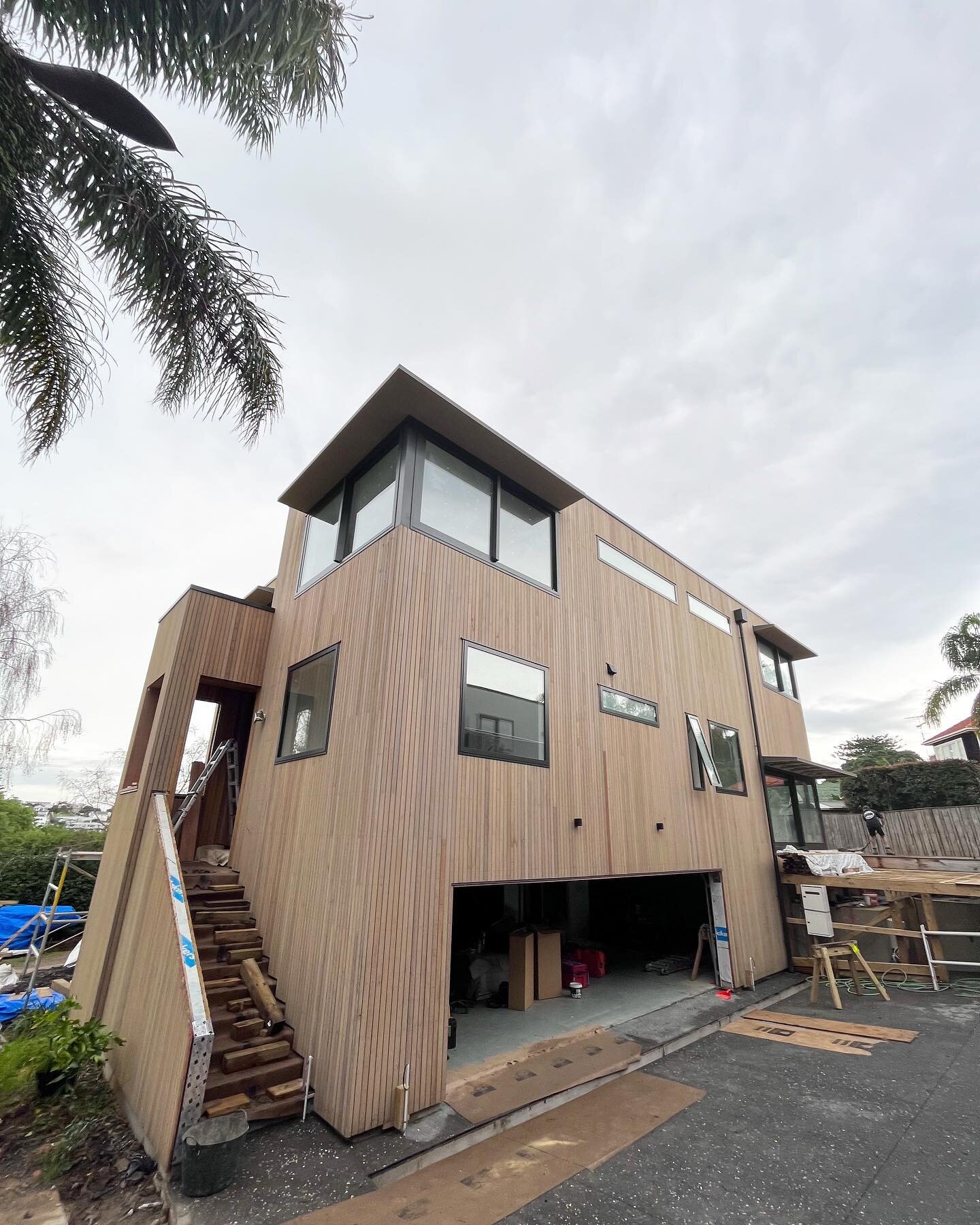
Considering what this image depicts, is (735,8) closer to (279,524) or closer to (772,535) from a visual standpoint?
(279,524)

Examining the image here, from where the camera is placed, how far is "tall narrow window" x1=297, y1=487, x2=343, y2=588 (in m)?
6.89

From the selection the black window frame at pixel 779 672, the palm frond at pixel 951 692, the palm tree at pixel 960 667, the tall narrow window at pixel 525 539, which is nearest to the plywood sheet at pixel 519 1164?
the tall narrow window at pixel 525 539

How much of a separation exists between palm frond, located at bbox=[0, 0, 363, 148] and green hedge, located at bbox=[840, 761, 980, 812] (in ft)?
57.5

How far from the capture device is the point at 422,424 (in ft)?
20.0

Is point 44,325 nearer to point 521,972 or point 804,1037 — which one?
point 521,972

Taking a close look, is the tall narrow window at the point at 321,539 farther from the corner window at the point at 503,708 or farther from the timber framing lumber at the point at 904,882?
Result: the timber framing lumber at the point at 904,882

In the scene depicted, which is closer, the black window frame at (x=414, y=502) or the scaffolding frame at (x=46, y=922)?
the black window frame at (x=414, y=502)

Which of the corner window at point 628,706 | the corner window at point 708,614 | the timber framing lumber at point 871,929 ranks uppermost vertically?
the corner window at point 708,614

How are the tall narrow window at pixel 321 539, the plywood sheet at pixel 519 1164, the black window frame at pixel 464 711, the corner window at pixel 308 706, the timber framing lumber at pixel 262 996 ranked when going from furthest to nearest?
the tall narrow window at pixel 321 539
the corner window at pixel 308 706
the black window frame at pixel 464 711
the timber framing lumber at pixel 262 996
the plywood sheet at pixel 519 1164

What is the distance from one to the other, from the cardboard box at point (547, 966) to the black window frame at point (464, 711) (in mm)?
3777

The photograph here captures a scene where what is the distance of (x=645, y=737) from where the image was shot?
7.94m

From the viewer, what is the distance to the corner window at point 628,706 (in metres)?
7.40

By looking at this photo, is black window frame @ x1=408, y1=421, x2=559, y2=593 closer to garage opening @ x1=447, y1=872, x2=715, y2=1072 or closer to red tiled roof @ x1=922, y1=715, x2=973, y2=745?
garage opening @ x1=447, y1=872, x2=715, y2=1072

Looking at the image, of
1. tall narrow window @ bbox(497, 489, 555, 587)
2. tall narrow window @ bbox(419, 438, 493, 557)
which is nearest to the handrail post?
tall narrow window @ bbox(419, 438, 493, 557)
